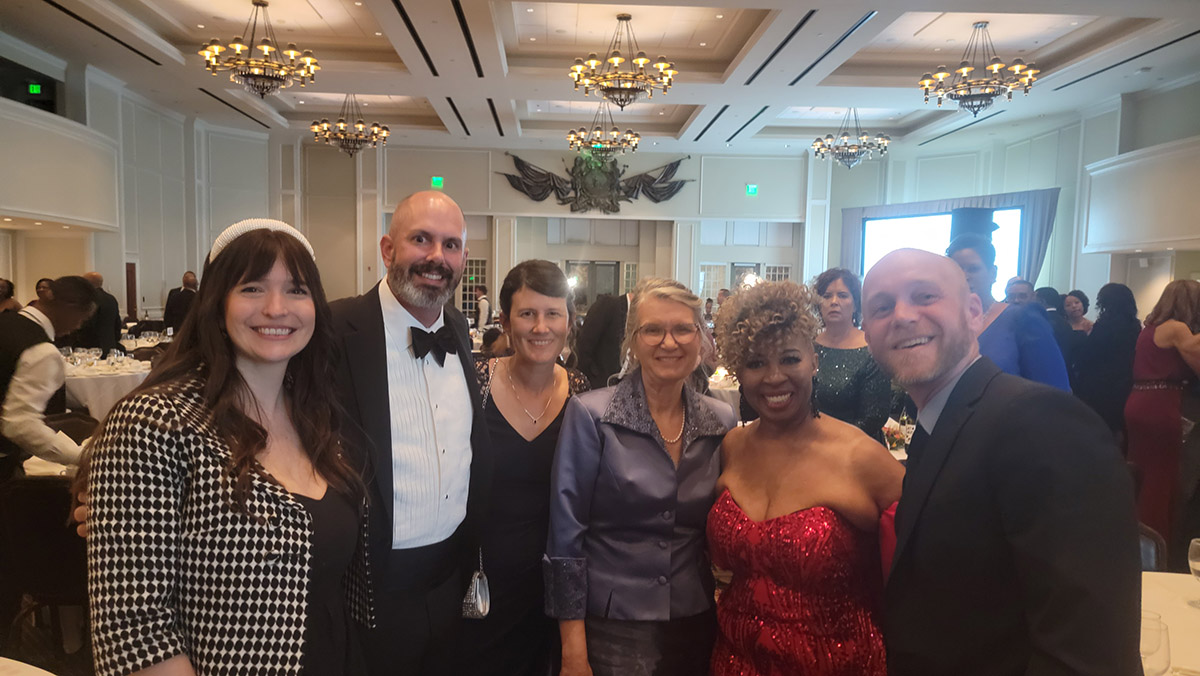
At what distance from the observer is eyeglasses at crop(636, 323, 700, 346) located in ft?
6.63

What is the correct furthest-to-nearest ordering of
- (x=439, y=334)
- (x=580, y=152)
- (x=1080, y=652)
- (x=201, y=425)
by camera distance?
1. (x=580, y=152)
2. (x=439, y=334)
3. (x=201, y=425)
4. (x=1080, y=652)

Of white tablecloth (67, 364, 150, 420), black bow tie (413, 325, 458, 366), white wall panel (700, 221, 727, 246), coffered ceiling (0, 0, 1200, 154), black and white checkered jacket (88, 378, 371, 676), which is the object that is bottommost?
white tablecloth (67, 364, 150, 420)

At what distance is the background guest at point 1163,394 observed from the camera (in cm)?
429

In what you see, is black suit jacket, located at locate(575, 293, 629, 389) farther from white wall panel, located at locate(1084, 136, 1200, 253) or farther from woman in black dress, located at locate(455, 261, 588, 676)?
white wall panel, located at locate(1084, 136, 1200, 253)

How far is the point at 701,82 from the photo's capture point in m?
10.6

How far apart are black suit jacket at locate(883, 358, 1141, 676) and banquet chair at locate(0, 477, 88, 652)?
9.65 ft

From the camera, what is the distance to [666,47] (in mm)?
10266

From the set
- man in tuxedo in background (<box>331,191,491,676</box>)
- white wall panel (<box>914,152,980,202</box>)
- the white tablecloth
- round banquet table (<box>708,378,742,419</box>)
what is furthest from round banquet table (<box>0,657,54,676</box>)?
white wall panel (<box>914,152,980,202</box>)

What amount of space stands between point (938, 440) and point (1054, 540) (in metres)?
0.29

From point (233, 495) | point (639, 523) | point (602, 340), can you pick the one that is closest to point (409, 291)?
point (233, 495)

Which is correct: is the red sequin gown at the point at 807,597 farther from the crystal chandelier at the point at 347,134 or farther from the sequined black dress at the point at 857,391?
the crystal chandelier at the point at 347,134

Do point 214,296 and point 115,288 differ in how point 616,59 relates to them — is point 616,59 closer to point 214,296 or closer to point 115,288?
point 214,296

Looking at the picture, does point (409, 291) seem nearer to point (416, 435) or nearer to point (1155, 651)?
point (416, 435)

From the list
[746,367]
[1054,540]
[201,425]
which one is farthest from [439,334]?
[1054,540]
